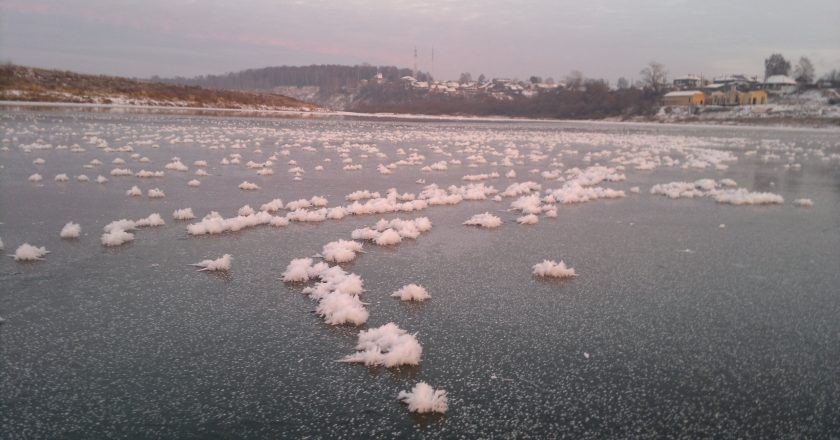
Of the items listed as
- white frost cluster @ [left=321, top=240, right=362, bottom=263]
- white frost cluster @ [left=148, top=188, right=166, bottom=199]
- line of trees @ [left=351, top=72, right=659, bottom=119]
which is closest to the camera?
white frost cluster @ [left=321, top=240, right=362, bottom=263]

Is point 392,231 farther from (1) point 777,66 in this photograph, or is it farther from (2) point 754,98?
(1) point 777,66

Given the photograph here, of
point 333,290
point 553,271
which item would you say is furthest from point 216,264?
point 553,271

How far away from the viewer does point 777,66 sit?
13375 cm

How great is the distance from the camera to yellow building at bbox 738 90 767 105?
9281 cm

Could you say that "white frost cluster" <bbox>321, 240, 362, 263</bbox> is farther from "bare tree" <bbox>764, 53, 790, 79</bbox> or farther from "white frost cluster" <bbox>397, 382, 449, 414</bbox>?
"bare tree" <bbox>764, 53, 790, 79</bbox>

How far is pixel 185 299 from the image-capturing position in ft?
16.2

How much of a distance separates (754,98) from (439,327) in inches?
4325

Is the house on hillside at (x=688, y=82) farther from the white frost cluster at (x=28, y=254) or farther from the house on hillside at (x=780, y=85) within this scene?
the white frost cluster at (x=28, y=254)

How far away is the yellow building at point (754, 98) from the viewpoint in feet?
305

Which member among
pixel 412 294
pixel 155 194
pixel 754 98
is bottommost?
pixel 412 294

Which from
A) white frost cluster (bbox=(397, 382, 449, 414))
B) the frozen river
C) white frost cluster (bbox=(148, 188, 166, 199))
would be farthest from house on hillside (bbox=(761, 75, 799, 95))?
white frost cluster (bbox=(397, 382, 449, 414))

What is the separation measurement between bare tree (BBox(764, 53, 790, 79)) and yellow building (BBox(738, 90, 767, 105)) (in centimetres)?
4856

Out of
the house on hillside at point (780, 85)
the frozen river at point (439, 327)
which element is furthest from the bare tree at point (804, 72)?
the frozen river at point (439, 327)

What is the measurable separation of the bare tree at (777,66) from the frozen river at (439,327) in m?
153
